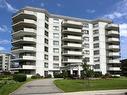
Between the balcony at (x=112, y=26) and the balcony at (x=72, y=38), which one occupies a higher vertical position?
the balcony at (x=112, y=26)

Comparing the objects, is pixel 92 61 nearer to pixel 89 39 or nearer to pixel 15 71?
pixel 89 39

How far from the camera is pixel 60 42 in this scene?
89688 mm

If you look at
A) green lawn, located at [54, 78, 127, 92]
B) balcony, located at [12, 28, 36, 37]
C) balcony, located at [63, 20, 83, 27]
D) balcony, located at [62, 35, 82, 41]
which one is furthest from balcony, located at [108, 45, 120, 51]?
green lawn, located at [54, 78, 127, 92]

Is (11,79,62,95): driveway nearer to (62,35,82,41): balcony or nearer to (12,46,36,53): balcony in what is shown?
(12,46,36,53): balcony

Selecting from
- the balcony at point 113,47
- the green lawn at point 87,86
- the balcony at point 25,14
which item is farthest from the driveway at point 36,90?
the balcony at point 113,47

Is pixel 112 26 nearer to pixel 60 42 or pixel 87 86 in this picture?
pixel 60 42

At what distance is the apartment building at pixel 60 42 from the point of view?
258ft

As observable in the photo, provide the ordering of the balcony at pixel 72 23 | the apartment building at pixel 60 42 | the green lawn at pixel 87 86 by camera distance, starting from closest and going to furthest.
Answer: the green lawn at pixel 87 86 < the apartment building at pixel 60 42 < the balcony at pixel 72 23

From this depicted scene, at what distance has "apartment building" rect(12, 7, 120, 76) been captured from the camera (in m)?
78.8

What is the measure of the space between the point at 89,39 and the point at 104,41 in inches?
234

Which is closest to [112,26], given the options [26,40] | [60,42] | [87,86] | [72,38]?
[72,38]

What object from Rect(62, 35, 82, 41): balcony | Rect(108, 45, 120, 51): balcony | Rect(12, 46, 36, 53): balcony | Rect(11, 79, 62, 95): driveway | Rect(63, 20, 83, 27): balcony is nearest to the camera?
Rect(11, 79, 62, 95): driveway

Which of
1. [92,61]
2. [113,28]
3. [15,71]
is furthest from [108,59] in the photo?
[15,71]

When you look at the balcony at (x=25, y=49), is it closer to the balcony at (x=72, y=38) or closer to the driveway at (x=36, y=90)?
the balcony at (x=72, y=38)
